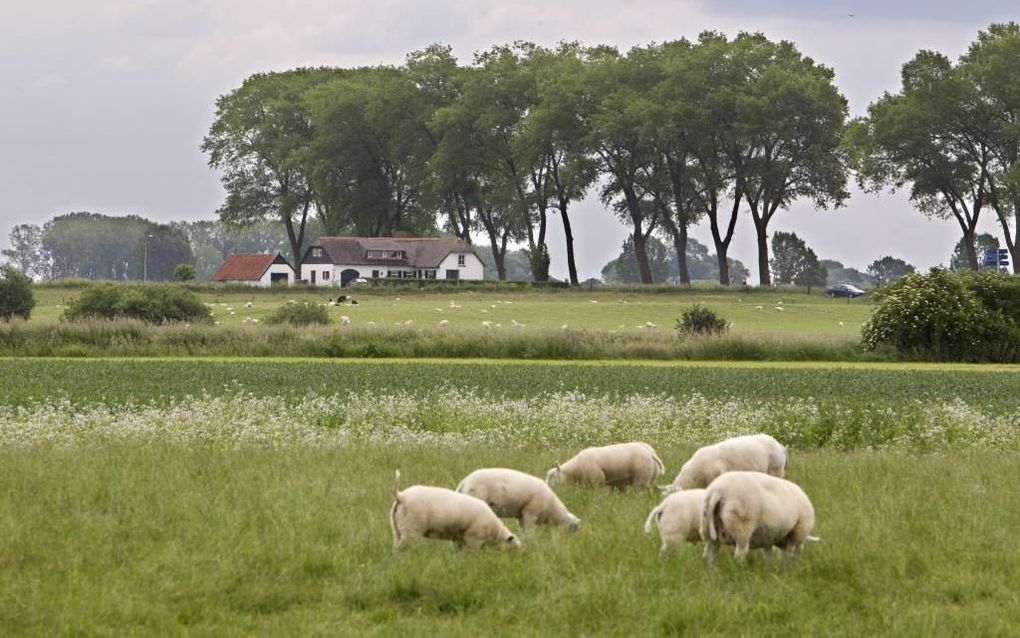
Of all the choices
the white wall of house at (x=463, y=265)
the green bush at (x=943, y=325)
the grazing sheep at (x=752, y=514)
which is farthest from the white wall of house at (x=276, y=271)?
the grazing sheep at (x=752, y=514)

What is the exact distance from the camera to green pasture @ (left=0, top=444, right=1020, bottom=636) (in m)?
10.9

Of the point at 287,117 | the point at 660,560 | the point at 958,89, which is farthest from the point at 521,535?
the point at 287,117

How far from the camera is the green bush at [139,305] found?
61.2 m

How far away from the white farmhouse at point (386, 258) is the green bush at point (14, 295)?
230ft

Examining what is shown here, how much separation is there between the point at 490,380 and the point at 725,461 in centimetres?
2157

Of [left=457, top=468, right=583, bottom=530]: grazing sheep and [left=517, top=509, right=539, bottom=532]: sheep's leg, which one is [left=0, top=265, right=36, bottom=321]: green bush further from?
[left=517, top=509, right=539, bottom=532]: sheep's leg

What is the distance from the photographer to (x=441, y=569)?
12.2 metres

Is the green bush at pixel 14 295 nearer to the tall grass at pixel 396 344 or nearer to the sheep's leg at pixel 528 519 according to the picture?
the tall grass at pixel 396 344

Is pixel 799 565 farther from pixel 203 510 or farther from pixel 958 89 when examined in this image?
pixel 958 89

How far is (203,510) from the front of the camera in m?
14.8

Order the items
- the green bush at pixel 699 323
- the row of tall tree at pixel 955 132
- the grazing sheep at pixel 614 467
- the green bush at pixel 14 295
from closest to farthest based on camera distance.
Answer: the grazing sheep at pixel 614 467 → the green bush at pixel 699 323 → the green bush at pixel 14 295 → the row of tall tree at pixel 955 132

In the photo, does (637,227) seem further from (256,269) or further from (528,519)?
(528,519)

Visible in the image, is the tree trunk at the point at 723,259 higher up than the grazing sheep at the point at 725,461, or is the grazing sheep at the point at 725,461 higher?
the tree trunk at the point at 723,259

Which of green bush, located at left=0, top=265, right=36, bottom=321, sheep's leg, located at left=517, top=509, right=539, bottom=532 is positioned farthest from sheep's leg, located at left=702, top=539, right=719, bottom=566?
green bush, located at left=0, top=265, right=36, bottom=321
